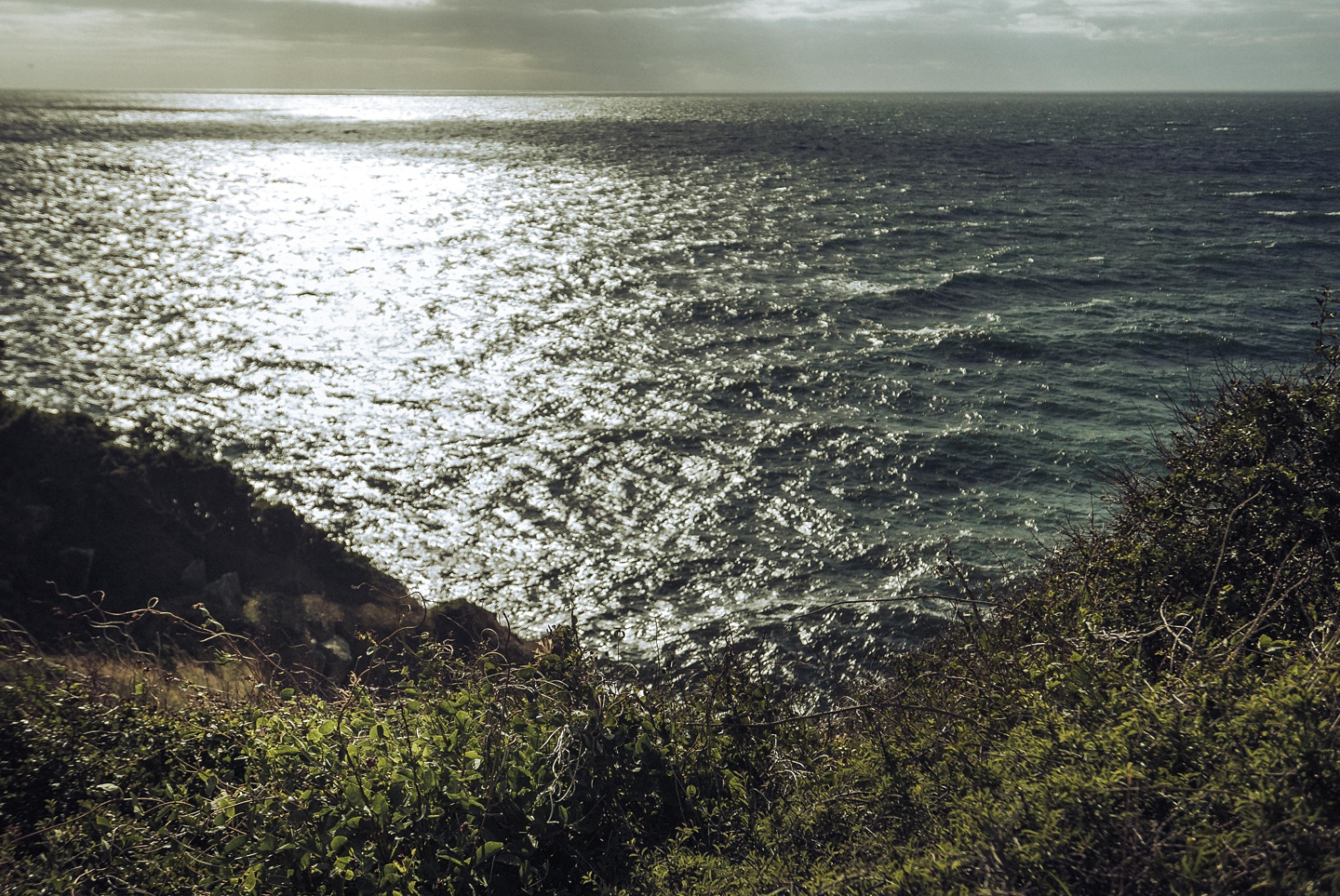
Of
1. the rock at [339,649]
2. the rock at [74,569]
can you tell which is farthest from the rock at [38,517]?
the rock at [339,649]

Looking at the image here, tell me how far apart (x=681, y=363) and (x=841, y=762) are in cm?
2238

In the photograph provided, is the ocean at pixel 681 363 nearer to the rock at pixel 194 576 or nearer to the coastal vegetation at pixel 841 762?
the coastal vegetation at pixel 841 762

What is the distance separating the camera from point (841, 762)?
18.2ft

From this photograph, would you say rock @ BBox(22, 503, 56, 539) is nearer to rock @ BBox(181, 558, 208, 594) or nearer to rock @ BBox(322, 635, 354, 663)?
rock @ BBox(181, 558, 208, 594)

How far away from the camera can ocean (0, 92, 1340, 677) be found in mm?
16578

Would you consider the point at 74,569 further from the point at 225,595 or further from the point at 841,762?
the point at 841,762

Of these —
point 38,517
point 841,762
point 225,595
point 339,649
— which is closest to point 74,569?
point 38,517

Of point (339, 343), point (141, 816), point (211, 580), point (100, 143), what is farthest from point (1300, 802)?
point (100, 143)

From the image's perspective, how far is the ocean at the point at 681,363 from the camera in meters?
16.6

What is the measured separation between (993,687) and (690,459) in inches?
597

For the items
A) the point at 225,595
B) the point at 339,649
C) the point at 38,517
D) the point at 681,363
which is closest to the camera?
the point at 339,649

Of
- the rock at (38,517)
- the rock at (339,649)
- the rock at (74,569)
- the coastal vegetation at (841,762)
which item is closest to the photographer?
the coastal vegetation at (841,762)

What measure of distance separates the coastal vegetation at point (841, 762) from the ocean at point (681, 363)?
128 cm

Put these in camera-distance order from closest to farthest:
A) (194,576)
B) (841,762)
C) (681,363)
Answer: (841,762) → (194,576) → (681,363)
